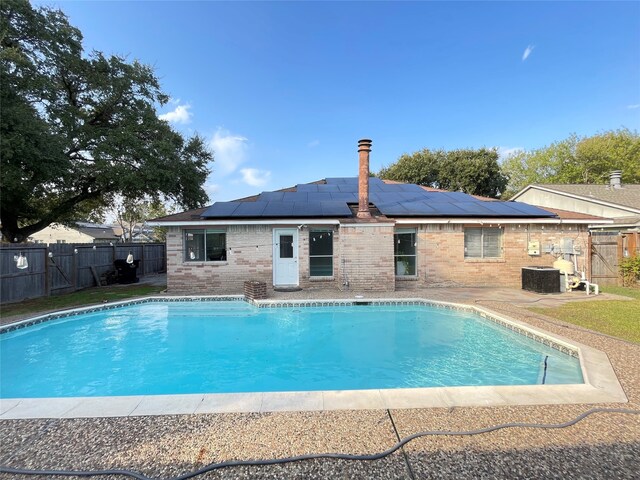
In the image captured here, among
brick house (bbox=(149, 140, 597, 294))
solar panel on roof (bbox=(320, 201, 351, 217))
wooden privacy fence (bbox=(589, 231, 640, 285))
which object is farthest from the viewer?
wooden privacy fence (bbox=(589, 231, 640, 285))

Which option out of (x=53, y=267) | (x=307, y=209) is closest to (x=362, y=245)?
(x=307, y=209)

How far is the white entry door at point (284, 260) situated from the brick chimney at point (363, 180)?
2.69 meters

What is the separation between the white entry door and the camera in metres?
11.2

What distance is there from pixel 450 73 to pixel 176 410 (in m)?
18.0

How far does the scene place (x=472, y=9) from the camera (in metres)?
11.8

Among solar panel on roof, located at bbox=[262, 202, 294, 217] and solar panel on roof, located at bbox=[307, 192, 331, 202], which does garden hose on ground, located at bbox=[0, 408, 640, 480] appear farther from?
solar panel on roof, located at bbox=[307, 192, 331, 202]

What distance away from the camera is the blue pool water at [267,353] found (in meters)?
4.91

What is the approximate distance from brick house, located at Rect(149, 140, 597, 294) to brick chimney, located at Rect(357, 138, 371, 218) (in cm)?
4

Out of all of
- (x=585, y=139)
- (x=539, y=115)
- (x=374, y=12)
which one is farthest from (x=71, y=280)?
(x=585, y=139)

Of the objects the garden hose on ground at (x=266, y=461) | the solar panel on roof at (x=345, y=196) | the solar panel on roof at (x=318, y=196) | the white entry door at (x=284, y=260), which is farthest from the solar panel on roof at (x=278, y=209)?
the garden hose on ground at (x=266, y=461)

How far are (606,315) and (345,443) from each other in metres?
7.79

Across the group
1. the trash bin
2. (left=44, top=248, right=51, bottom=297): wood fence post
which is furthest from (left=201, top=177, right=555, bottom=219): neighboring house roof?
(left=44, top=248, right=51, bottom=297): wood fence post

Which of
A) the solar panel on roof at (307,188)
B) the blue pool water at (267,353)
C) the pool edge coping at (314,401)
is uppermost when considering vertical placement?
the solar panel on roof at (307,188)

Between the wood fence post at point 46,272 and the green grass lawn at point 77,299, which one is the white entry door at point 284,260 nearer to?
→ the green grass lawn at point 77,299
